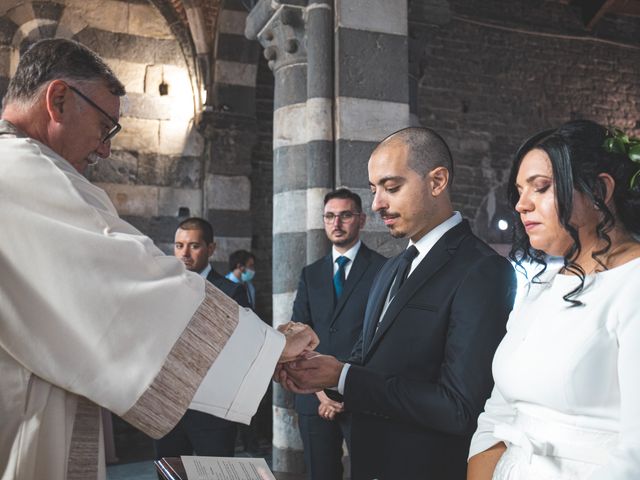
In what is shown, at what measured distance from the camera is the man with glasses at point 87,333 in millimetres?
1297

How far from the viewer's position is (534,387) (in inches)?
54.2

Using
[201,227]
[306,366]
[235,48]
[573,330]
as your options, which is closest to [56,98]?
[306,366]

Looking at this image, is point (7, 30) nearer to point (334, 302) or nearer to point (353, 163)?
point (353, 163)

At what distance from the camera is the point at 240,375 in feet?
4.74

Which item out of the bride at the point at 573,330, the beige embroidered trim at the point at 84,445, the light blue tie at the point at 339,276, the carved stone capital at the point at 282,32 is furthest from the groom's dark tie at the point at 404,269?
the carved stone capital at the point at 282,32

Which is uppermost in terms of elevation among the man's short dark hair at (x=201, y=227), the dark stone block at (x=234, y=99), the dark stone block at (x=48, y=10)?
the dark stone block at (x=48, y=10)

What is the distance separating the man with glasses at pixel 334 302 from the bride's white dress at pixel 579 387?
5.19 ft

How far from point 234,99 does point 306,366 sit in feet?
18.7

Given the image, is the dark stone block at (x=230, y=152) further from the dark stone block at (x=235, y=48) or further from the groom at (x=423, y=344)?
the groom at (x=423, y=344)

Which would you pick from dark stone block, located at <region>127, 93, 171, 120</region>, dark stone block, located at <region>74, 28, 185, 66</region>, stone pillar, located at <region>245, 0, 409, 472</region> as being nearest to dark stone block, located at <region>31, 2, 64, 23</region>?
dark stone block, located at <region>74, 28, 185, 66</region>

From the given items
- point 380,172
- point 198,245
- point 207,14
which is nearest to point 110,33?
point 207,14

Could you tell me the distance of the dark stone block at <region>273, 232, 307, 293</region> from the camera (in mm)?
4051

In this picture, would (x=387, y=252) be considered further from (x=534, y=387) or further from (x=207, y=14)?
(x=207, y=14)

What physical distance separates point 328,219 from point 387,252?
53cm
